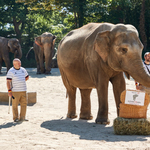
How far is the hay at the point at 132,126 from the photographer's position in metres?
6.10

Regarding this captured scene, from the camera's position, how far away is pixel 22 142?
5543 millimetres

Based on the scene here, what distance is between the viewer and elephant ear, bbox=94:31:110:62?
7.07 m

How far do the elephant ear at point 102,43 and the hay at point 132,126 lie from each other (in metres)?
1.60

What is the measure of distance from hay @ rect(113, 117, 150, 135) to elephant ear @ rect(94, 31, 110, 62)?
5.26ft

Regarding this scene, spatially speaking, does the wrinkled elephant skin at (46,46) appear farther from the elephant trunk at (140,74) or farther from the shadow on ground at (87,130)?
the elephant trunk at (140,74)

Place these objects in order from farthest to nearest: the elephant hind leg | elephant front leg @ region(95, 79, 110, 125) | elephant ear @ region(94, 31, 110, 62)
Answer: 1. the elephant hind leg
2. elephant front leg @ region(95, 79, 110, 125)
3. elephant ear @ region(94, 31, 110, 62)

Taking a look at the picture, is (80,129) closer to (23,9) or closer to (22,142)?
(22,142)

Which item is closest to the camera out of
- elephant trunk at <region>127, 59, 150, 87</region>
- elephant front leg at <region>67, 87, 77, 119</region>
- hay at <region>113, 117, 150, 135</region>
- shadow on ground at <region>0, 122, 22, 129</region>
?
hay at <region>113, 117, 150, 135</region>

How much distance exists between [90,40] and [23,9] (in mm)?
27213

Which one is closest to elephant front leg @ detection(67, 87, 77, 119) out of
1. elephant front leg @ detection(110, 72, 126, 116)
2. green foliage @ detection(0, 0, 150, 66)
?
elephant front leg @ detection(110, 72, 126, 116)

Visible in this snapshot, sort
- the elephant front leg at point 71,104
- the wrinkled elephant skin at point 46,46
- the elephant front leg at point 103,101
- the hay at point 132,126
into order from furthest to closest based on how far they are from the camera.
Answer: the wrinkled elephant skin at point 46,46
the elephant front leg at point 71,104
the elephant front leg at point 103,101
the hay at point 132,126

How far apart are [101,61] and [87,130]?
1.56 meters

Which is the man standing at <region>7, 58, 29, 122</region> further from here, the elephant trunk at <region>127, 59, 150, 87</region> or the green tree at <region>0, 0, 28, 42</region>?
the green tree at <region>0, 0, 28, 42</region>

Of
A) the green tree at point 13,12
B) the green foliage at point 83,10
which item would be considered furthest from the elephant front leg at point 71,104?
the green tree at point 13,12
